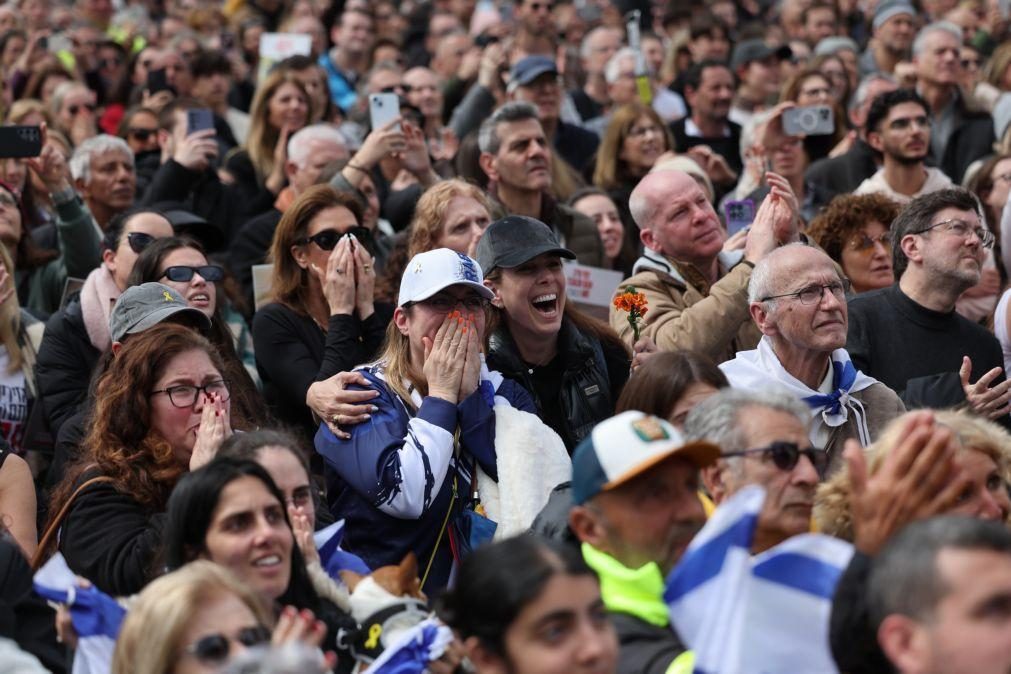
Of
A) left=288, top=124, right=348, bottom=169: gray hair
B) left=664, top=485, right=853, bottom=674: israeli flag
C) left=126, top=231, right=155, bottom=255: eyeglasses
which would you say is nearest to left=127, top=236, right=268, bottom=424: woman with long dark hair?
left=126, top=231, right=155, bottom=255: eyeglasses

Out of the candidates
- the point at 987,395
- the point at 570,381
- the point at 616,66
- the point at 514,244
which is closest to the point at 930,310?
the point at 987,395

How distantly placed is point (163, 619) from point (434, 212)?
11.7 ft

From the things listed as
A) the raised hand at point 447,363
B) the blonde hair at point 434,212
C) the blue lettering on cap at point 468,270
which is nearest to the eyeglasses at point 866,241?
the blonde hair at point 434,212

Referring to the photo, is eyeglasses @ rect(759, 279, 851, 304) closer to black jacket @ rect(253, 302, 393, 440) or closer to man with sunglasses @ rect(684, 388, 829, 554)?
man with sunglasses @ rect(684, 388, 829, 554)

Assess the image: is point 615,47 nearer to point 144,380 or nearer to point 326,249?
point 326,249

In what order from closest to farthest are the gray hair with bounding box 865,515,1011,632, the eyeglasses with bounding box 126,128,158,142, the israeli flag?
the gray hair with bounding box 865,515,1011,632, the israeli flag, the eyeglasses with bounding box 126,128,158,142

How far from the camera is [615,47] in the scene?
13.3m

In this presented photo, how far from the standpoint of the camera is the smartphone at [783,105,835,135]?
9289 millimetres

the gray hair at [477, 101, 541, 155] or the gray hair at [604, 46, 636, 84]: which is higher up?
the gray hair at [477, 101, 541, 155]

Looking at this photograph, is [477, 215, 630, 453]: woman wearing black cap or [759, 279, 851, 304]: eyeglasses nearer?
[759, 279, 851, 304]: eyeglasses

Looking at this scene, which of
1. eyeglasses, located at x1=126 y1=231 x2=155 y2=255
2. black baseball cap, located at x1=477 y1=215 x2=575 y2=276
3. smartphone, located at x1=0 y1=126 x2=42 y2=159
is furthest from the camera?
smartphone, located at x1=0 y1=126 x2=42 y2=159

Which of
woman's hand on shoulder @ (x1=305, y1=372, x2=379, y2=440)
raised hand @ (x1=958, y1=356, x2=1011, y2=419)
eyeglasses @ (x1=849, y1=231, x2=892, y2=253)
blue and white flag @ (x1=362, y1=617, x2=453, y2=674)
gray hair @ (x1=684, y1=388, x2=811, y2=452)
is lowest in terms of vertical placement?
raised hand @ (x1=958, y1=356, x2=1011, y2=419)

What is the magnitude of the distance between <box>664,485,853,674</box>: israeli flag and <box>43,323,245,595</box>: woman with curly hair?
6.19 feet

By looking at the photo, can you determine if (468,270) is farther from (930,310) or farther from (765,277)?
(930,310)
